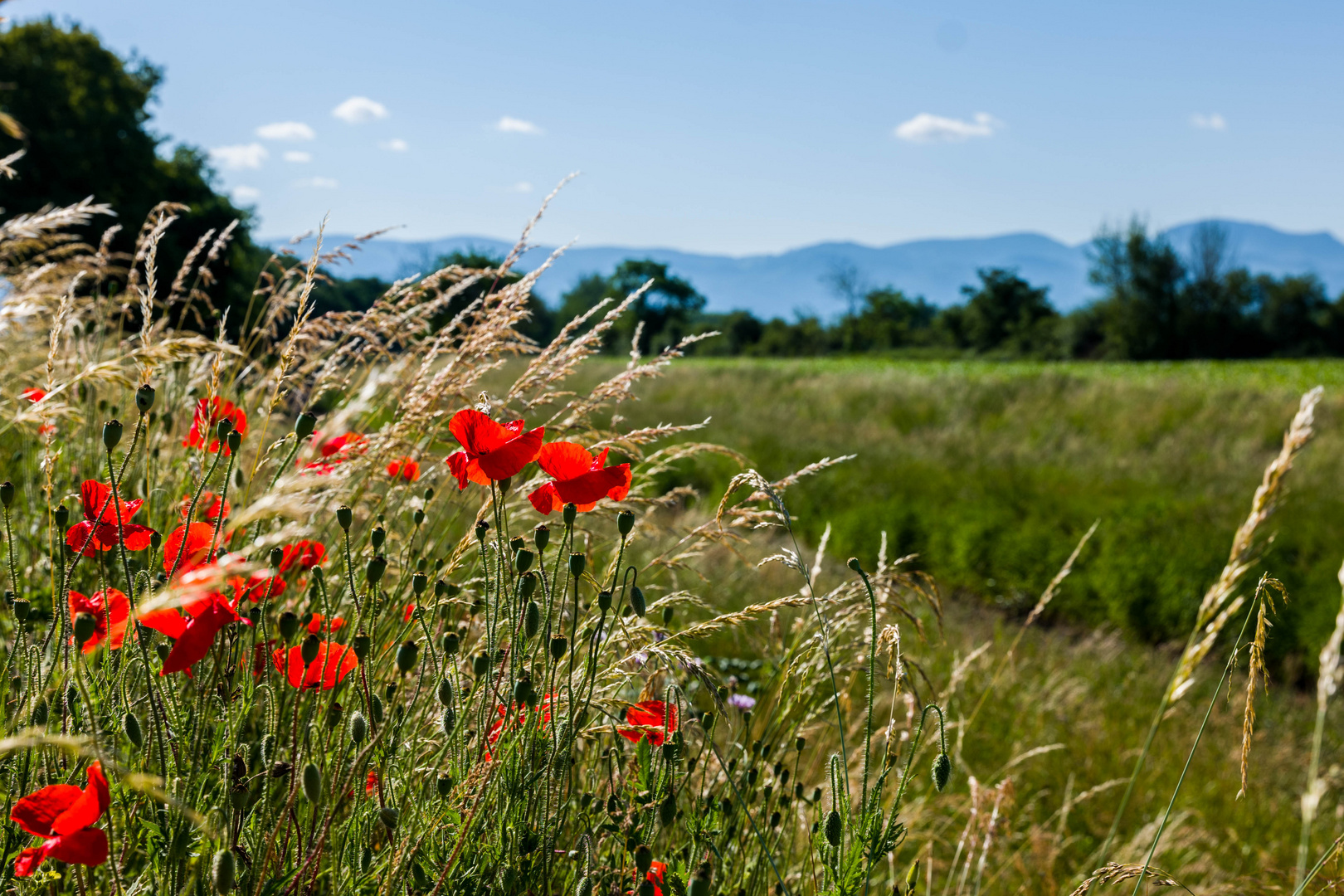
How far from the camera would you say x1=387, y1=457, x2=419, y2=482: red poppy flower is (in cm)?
153

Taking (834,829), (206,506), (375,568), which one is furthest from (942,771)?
(206,506)

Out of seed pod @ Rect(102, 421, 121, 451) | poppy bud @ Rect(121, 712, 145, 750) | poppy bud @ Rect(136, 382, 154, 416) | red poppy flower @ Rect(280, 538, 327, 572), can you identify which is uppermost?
poppy bud @ Rect(136, 382, 154, 416)

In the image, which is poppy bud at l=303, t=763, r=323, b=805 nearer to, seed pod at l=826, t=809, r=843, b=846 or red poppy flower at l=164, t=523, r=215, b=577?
red poppy flower at l=164, t=523, r=215, b=577

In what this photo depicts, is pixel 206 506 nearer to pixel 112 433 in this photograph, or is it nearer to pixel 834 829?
pixel 112 433

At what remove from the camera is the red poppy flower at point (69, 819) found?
681 mm

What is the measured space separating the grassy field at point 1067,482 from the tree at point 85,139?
8.88m

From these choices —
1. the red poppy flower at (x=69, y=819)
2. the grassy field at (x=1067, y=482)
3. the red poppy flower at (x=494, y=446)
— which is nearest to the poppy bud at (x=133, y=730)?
the red poppy flower at (x=69, y=819)

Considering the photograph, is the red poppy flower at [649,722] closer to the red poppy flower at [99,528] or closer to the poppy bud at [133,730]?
the poppy bud at [133,730]

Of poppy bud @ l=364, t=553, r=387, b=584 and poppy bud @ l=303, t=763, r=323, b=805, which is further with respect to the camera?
poppy bud @ l=364, t=553, r=387, b=584

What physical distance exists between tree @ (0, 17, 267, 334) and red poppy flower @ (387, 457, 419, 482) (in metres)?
12.9

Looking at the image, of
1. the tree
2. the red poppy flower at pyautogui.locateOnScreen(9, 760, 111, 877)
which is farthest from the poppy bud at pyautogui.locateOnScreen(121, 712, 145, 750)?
the tree

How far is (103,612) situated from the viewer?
98 cm

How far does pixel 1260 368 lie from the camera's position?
78.4ft

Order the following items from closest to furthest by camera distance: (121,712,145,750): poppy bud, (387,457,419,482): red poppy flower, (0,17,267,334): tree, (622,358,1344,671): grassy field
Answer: (121,712,145,750): poppy bud, (387,457,419,482): red poppy flower, (622,358,1344,671): grassy field, (0,17,267,334): tree
